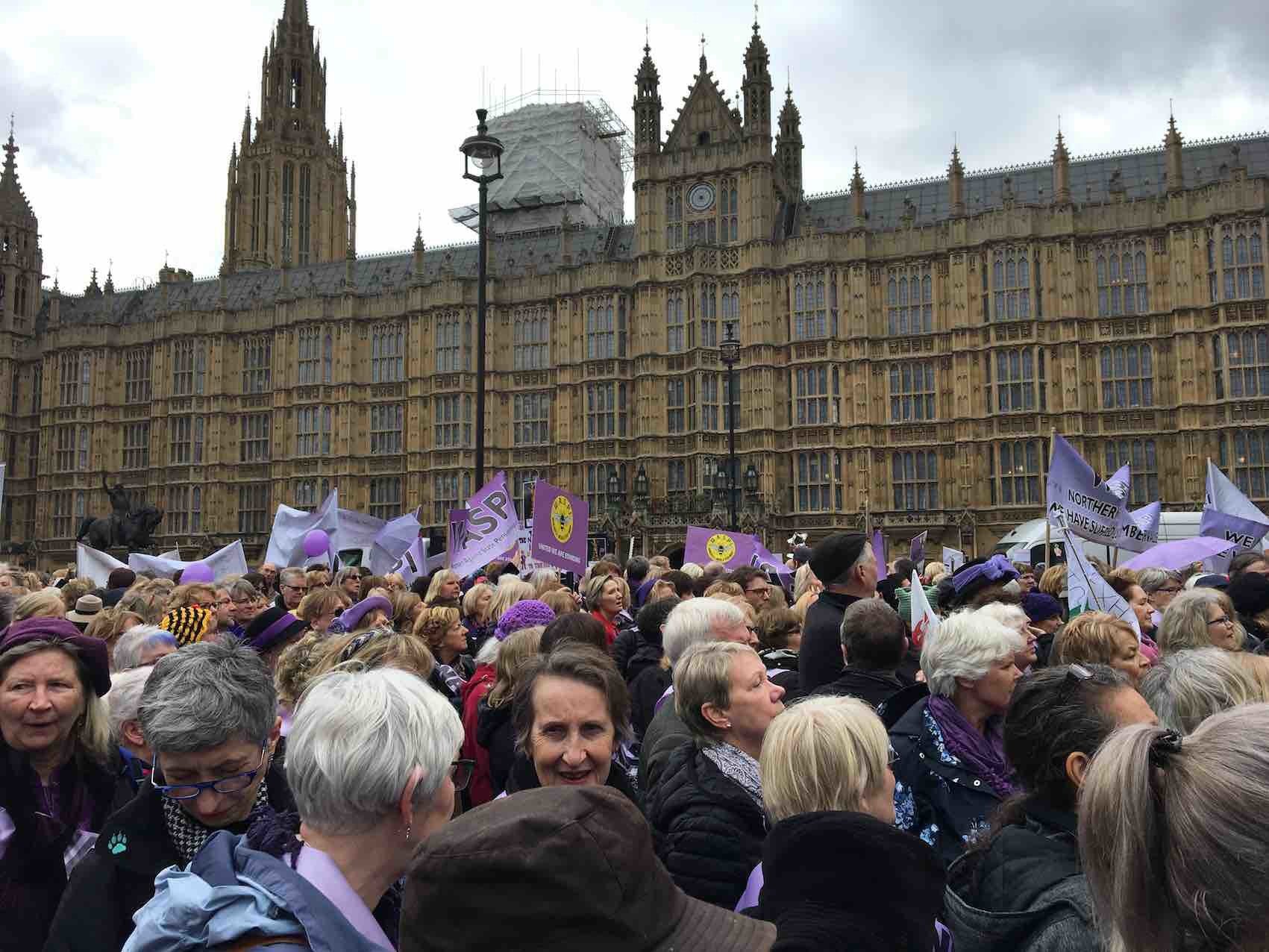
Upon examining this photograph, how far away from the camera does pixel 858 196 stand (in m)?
38.2

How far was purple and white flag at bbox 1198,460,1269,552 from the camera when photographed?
52.4 ft

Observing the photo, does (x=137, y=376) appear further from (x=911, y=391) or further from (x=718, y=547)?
(x=718, y=547)

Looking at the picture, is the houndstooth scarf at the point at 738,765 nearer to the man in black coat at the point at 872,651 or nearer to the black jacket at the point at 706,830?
the black jacket at the point at 706,830

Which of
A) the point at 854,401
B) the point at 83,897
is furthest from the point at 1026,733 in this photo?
the point at 854,401

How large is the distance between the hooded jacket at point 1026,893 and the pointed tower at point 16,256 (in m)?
61.0

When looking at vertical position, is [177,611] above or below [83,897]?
above

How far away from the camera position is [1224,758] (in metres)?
1.79

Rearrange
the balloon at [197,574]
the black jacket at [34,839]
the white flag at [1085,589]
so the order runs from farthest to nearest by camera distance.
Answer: the balloon at [197,574]
the white flag at [1085,589]
the black jacket at [34,839]

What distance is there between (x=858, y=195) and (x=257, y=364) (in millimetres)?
28931

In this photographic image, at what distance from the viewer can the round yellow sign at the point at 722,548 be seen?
666 inches

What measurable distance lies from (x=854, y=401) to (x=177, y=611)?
33299 mm

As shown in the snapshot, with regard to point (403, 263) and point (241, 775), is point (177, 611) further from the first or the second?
point (403, 263)

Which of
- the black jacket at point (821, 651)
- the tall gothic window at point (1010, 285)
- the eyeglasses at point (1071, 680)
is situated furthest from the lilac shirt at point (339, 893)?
the tall gothic window at point (1010, 285)

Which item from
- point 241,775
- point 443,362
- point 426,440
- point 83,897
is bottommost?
point 83,897
